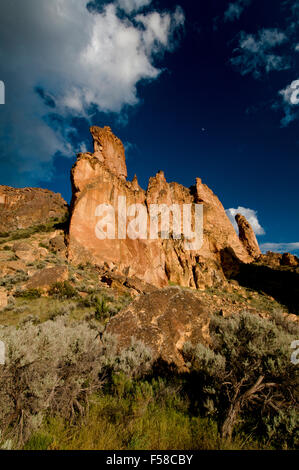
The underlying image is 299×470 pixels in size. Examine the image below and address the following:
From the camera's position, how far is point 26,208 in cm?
4384

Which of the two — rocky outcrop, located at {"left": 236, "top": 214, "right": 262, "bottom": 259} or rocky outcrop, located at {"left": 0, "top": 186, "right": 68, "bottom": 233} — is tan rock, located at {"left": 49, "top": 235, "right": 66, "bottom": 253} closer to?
rocky outcrop, located at {"left": 0, "top": 186, "right": 68, "bottom": 233}

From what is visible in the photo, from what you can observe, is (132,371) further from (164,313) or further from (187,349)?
(164,313)

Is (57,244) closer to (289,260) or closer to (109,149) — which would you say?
(109,149)

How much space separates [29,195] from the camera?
47781 millimetres

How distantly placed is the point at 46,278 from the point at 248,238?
47052 mm

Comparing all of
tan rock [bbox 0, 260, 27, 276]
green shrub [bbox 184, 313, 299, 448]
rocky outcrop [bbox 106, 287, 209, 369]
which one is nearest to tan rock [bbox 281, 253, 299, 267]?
rocky outcrop [bbox 106, 287, 209, 369]

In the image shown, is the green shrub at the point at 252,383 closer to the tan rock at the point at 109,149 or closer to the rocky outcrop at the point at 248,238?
the tan rock at the point at 109,149

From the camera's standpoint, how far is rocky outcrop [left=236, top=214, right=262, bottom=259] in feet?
144

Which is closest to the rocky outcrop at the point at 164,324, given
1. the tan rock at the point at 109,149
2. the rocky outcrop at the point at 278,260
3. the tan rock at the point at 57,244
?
the tan rock at the point at 57,244

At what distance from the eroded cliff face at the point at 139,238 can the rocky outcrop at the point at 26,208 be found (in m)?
18.7

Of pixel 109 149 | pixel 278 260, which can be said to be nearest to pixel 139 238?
pixel 109 149

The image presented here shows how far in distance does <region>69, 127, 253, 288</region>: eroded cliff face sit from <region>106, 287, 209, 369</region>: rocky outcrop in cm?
1430

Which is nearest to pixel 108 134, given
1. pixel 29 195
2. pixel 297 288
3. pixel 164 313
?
pixel 29 195

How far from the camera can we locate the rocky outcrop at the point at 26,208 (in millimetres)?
39969
